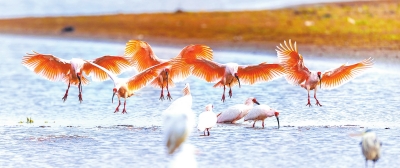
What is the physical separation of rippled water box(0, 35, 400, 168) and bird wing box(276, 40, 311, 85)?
0.53m

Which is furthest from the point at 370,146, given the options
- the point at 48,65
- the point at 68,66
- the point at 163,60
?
the point at 48,65

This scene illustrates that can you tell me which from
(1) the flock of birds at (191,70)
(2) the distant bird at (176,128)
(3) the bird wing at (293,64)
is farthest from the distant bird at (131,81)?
(2) the distant bird at (176,128)

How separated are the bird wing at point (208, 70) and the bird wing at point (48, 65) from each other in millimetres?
1989

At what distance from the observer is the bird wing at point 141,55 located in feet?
44.4

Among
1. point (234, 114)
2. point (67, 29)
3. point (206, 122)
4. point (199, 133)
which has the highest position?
point (67, 29)

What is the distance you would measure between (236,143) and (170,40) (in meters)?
14.9

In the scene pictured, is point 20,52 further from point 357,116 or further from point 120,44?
point 357,116

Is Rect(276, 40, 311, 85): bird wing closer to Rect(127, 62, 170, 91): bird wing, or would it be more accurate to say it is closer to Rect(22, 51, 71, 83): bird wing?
Rect(127, 62, 170, 91): bird wing

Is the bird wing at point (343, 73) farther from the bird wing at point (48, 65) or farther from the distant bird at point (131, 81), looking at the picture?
the bird wing at point (48, 65)

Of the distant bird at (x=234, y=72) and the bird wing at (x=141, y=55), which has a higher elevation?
the bird wing at (x=141, y=55)

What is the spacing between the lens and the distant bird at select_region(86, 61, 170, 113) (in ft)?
39.7

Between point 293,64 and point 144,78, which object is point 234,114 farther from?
point 293,64

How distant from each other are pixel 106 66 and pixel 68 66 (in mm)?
587

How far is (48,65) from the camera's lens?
13.4 meters
